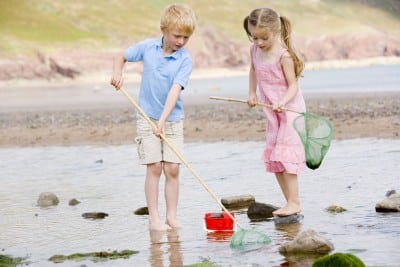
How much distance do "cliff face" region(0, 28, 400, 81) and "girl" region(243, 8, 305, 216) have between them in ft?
176

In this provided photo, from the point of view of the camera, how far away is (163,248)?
25.7 feet

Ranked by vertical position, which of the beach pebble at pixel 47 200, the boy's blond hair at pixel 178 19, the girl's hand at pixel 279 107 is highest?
the boy's blond hair at pixel 178 19

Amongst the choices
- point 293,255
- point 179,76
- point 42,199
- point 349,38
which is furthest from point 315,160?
point 349,38

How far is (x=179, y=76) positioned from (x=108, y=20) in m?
82.0

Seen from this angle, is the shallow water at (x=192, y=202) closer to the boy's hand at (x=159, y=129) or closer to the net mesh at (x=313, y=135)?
the net mesh at (x=313, y=135)

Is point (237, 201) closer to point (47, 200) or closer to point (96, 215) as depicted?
point (96, 215)

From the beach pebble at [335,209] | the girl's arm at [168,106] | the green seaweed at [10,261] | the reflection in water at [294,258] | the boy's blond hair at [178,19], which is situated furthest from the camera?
the beach pebble at [335,209]

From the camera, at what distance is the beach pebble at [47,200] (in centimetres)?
1057

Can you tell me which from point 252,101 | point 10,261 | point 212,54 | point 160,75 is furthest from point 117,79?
point 212,54

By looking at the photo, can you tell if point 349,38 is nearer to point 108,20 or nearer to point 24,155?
point 108,20

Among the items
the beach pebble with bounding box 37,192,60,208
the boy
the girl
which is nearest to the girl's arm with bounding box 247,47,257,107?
the girl

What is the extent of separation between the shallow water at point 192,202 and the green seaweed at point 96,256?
0.34ft

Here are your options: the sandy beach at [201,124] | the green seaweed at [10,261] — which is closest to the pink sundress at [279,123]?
the green seaweed at [10,261]

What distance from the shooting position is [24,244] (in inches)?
329
